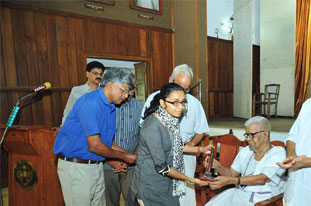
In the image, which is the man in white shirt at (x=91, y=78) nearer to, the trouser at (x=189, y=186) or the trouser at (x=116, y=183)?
the trouser at (x=116, y=183)

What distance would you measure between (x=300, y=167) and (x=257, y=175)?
1.16ft

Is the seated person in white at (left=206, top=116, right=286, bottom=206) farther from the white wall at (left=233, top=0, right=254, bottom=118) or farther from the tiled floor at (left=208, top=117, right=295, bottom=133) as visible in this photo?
the white wall at (left=233, top=0, right=254, bottom=118)

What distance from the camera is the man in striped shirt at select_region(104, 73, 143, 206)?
1.99 m

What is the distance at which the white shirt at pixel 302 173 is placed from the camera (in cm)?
154

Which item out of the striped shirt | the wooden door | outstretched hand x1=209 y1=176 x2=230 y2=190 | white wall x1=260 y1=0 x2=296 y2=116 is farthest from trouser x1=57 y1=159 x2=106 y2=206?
white wall x1=260 y1=0 x2=296 y2=116

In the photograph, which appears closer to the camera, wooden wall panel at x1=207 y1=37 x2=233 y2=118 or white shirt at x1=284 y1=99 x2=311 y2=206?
white shirt at x1=284 y1=99 x2=311 y2=206

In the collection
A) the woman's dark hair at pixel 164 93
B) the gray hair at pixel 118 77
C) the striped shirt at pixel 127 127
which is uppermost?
the gray hair at pixel 118 77

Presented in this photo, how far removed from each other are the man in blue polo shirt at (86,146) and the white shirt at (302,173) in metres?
1.14

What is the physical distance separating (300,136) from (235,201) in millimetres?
721

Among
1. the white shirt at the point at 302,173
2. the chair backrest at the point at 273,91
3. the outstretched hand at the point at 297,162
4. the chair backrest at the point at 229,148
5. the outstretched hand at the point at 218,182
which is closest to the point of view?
the outstretched hand at the point at 297,162

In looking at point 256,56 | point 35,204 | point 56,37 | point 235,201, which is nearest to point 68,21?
point 56,37

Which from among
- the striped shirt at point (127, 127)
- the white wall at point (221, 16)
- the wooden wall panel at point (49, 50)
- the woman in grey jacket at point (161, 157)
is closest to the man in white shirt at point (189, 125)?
the striped shirt at point (127, 127)

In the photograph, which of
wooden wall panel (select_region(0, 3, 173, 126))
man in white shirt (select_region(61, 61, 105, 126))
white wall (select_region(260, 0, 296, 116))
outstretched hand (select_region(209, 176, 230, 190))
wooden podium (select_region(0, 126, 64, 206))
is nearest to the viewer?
outstretched hand (select_region(209, 176, 230, 190))

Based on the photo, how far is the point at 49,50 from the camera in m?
4.08
